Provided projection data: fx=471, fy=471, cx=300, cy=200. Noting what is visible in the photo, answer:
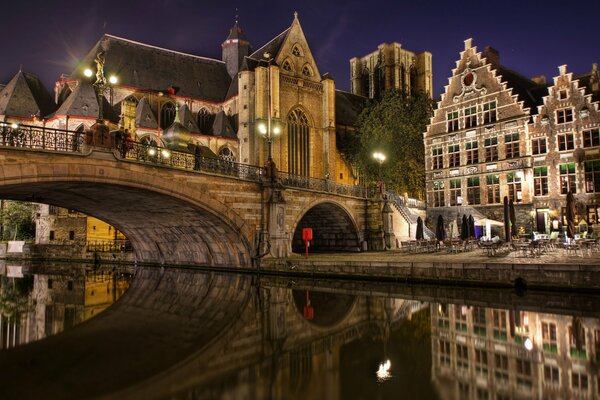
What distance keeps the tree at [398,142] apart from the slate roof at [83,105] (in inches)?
886

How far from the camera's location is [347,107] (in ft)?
185

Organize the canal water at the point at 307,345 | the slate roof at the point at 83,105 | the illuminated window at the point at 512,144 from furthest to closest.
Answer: the slate roof at the point at 83,105 < the illuminated window at the point at 512,144 < the canal water at the point at 307,345

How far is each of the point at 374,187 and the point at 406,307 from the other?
67.8 ft

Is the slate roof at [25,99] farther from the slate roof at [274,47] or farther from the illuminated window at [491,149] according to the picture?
the illuminated window at [491,149]

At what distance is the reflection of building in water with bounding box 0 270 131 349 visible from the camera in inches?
417

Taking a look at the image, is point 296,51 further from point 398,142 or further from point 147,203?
point 147,203

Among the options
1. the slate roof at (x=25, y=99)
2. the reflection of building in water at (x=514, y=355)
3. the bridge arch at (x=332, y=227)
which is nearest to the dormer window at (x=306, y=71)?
the bridge arch at (x=332, y=227)

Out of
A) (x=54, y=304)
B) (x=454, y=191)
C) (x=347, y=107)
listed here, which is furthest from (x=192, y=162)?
(x=347, y=107)

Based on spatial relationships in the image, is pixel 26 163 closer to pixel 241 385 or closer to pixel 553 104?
pixel 241 385

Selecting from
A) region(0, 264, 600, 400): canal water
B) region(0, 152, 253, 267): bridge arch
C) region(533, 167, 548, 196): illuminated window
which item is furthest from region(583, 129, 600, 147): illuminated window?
region(0, 152, 253, 267): bridge arch

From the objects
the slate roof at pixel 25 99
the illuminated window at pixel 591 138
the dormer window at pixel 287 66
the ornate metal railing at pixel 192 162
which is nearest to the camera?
the ornate metal railing at pixel 192 162

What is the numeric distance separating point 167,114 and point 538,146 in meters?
32.0

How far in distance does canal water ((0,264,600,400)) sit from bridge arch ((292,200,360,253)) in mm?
14312

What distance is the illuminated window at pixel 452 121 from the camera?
3778 cm
